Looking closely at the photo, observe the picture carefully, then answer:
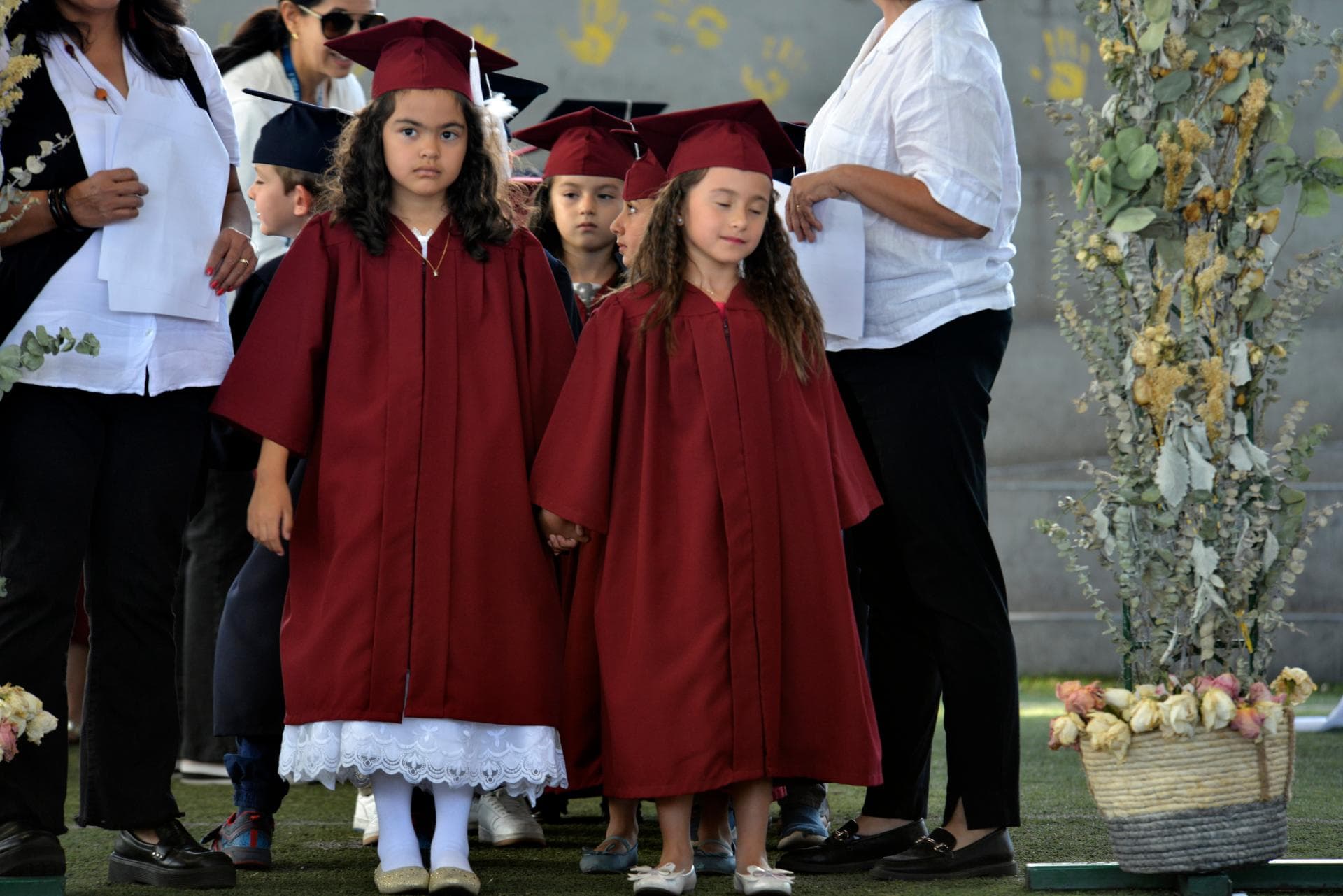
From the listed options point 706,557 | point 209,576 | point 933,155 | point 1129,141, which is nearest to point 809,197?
point 933,155

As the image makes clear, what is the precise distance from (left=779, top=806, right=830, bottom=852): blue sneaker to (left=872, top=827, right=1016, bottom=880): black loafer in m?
0.35

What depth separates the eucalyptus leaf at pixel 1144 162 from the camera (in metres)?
2.89

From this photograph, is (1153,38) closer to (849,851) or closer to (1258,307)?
(1258,307)

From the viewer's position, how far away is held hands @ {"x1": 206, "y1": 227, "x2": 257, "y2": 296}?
3070 mm

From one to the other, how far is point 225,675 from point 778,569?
3.94 feet

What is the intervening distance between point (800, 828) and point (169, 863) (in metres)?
1.37

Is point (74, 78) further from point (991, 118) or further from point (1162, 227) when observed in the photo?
point (1162, 227)

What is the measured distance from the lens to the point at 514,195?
11.8ft

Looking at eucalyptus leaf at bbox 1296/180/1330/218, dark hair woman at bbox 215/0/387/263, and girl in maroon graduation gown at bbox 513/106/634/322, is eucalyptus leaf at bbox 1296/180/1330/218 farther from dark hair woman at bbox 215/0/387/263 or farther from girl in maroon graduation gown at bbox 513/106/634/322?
dark hair woman at bbox 215/0/387/263

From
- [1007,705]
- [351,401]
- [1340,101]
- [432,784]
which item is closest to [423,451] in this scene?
[351,401]

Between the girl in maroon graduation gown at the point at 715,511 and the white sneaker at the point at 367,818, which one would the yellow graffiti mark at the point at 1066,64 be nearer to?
the girl in maroon graduation gown at the point at 715,511

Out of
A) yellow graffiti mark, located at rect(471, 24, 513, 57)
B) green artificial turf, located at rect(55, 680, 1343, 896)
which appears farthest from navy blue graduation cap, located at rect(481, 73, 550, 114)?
yellow graffiti mark, located at rect(471, 24, 513, 57)

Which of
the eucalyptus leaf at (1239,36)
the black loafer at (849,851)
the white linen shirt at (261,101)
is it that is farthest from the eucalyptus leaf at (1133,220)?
the white linen shirt at (261,101)

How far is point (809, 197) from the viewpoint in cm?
325
